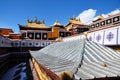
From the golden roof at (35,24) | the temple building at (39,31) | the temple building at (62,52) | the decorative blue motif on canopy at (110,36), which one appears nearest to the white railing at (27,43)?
the temple building at (62,52)

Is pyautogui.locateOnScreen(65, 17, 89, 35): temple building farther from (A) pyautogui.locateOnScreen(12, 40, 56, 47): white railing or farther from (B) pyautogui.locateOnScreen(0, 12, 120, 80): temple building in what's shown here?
(A) pyautogui.locateOnScreen(12, 40, 56, 47): white railing

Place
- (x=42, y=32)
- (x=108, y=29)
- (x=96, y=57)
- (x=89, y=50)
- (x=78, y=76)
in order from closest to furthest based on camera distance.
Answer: (x=78, y=76) → (x=96, y=57) → (x=89, y=50) → (x=108, y=29) → (x=42, y=32)

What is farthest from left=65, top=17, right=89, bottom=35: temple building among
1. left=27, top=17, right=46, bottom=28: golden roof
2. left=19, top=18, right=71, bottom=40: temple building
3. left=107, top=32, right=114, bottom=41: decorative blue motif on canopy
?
left=107, top=32, right=114, bottom=41: decorative blue motif on canopy

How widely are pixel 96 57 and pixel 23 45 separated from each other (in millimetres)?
35318

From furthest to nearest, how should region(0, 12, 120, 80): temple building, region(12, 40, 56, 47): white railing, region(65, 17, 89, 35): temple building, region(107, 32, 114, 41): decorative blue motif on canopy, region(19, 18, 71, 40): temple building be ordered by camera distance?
1. region(65, 17, 89, 35): temple building
2. region(19, 18, 71, 40): temple building
3. region(12, 40, 56, 47): white railing
4. region(107, 32, 114, 41): decorative blue motif on canopy
5. region(0, 12, 120, 80): temple building

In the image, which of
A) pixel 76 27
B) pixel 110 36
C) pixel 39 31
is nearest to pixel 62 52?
pixel 110 36

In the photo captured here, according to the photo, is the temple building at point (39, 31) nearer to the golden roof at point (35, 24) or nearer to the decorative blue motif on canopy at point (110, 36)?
the golden roof at point (35, 24)

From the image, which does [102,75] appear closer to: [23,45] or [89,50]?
[89,50]

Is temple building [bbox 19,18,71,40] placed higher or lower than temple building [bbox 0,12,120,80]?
higher

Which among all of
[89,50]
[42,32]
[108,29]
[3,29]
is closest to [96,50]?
[89,50]

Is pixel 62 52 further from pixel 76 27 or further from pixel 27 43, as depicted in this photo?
pixel 76 27

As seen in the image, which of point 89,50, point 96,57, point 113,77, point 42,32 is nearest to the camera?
point 113,77

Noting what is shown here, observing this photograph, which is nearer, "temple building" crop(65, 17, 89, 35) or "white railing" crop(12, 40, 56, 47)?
"white railing" crop(12, 40, 56, 47)

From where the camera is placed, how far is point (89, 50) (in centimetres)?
663
